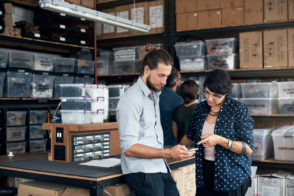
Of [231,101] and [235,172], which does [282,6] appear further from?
[235,172]

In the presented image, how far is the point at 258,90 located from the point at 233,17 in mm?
975

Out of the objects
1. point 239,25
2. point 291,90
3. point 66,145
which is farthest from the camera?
point 239,25

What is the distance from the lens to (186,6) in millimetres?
4895

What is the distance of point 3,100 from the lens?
4.62 metres

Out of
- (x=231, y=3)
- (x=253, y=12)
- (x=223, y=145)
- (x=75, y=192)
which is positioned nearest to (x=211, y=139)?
(x=223, y=145)

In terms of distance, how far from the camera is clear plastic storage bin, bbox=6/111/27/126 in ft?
15.0

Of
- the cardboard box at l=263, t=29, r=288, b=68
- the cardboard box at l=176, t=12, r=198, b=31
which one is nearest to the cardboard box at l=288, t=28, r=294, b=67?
the cardboard box at l=263, t=29, r=288, b=68

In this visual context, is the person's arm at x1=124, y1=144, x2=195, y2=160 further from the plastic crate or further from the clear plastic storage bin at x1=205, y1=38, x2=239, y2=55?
the plastic crate

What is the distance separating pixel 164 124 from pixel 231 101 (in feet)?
3.74

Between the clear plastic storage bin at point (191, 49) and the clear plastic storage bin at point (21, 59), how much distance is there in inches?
78.2

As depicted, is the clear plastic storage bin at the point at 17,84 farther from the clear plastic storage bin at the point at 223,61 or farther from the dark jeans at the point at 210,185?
the dark jeans at the point at 210,185

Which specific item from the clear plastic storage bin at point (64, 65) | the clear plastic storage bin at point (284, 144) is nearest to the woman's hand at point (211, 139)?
the clear plastic storage bin at point (284, 144)

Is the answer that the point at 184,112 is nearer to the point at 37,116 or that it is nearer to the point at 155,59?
the point at 155,59

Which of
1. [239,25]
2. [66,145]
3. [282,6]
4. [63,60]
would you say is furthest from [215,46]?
[66,145]
